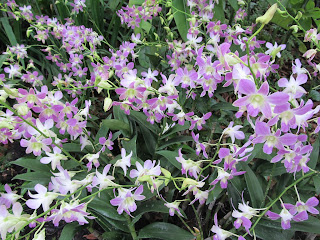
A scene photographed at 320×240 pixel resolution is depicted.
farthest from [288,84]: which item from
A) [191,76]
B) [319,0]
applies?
[319,0]

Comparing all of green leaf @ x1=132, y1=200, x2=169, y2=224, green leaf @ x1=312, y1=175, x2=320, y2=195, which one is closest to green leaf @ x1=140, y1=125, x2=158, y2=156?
green leaf @ x1=132, y1=200, x2=169, y2=224

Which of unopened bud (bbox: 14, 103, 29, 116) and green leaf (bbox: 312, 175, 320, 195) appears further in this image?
green leaf (bbox: 312, 175, 320, 195)

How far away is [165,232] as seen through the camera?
3.91ft

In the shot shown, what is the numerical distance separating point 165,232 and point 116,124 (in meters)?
0.56

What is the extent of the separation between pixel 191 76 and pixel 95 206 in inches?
26.0

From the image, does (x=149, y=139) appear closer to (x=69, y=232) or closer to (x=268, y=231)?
(x=69, y=232)

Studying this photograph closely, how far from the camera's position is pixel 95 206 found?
113cm

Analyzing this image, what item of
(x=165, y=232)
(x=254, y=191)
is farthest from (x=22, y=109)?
(x=254, y=191)

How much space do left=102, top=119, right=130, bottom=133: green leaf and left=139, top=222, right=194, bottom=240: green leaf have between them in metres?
0.51

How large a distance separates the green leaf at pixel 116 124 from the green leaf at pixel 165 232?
1.66ft

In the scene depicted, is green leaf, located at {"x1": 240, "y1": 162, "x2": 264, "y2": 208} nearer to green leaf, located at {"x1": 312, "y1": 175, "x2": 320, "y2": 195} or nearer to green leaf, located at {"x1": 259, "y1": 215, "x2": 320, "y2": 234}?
green leaf, located at {"x1": 259, "y1": 215, "x2": 320, "y2": 234}

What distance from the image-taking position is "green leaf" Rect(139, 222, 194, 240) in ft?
3.79

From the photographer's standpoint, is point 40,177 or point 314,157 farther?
point 40,177

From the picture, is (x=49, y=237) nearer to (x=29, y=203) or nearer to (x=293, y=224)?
(x=29, y=203)
